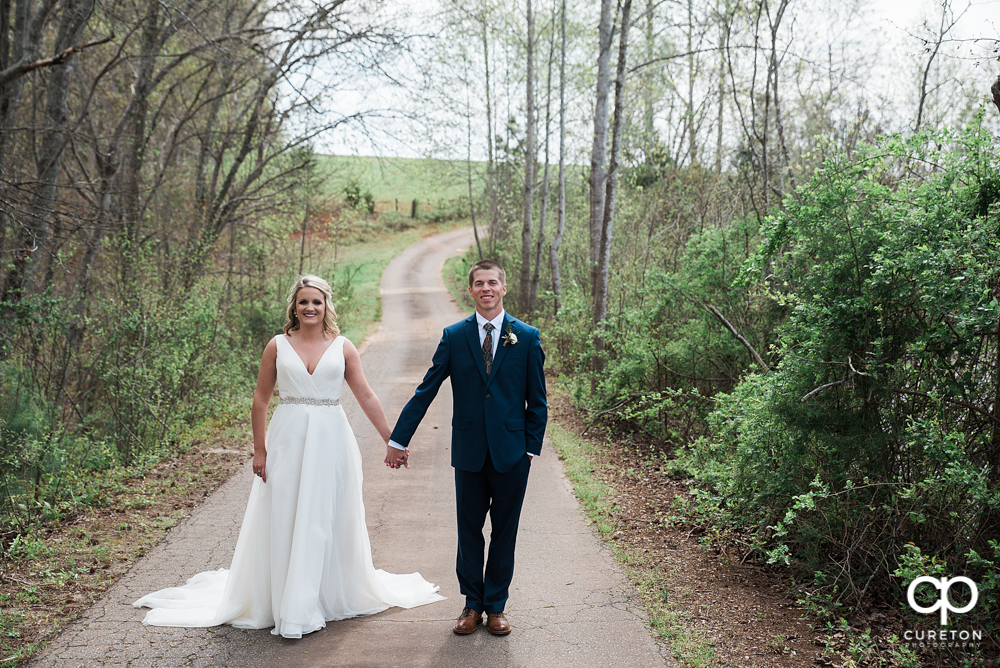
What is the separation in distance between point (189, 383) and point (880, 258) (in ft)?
35.0

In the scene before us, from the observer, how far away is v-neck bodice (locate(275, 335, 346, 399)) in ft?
15.7

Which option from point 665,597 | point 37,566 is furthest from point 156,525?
point 665,597

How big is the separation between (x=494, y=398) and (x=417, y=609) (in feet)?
5.54

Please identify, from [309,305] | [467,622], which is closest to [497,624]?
[467,622]

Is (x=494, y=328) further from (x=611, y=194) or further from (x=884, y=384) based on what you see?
(x=611, y=194)

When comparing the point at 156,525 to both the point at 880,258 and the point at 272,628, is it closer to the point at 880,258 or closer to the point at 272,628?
the point at 272,628

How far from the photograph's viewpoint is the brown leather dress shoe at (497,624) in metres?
4.53

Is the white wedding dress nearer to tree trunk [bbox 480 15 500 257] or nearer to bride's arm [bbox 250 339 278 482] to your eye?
bride's arm [bbox 250 339 278 482]

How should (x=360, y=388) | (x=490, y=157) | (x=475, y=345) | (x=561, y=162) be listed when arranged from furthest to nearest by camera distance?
(x=490, y=157)
(x=561, y=162)
(x=360, y=388)
(x=475, y=345)

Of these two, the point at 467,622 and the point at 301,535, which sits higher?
the point at 301,535

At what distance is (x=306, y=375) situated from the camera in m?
4.80

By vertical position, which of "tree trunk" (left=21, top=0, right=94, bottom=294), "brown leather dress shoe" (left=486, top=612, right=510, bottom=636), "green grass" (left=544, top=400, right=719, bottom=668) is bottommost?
"green grass" (left=544, top=400, right=719, bottom=668)

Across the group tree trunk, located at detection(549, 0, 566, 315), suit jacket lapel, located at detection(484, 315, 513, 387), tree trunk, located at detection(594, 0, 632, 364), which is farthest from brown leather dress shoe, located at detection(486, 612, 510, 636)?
tree trunk, located at detection(549, 0, 566, 315)

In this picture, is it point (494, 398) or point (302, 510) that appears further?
point (302, 510)
